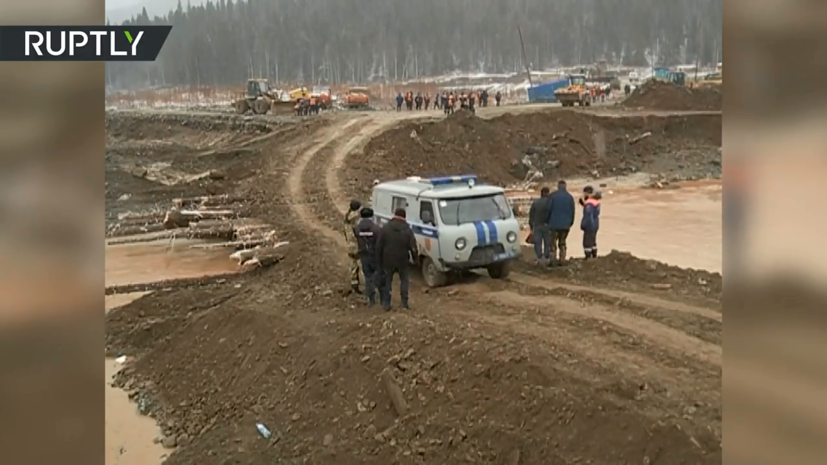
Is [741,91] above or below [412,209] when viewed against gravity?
above

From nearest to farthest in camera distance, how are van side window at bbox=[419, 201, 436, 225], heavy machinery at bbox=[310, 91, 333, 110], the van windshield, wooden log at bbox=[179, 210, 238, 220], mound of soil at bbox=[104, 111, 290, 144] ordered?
the van windshield, van side window at bbox=[419, 201, 436, 225], wooden log at bbox=[179, 210, 238, 220], mound of soil at bbox=[104, 111, 290, 144], heavy machinery at bbox=[310, 91, 333, 110]

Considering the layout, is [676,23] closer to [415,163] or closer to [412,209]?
[415,163]

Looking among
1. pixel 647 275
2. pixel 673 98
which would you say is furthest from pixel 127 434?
pixel 673 98

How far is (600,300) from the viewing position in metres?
8.80

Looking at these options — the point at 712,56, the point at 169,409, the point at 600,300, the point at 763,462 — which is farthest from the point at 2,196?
the point at 712,56

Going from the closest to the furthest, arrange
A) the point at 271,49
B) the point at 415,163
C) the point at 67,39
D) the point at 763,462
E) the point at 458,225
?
the point at 67,39 → the point at 763,462 → the point at 458,225 → the point at 415,163 → the point at 271,49

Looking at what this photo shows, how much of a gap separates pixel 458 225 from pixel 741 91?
4940mm

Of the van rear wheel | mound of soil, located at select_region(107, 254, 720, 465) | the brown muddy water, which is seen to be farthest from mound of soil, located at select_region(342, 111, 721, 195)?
mound of soil, located at select_region(107, 254, 720, 465)

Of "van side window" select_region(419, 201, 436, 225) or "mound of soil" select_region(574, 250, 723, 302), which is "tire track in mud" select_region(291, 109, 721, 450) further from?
"van side window" select_region(419, 201, 436, 225)

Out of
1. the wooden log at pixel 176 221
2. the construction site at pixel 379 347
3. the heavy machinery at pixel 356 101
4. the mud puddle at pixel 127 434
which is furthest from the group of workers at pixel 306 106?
the mud puddle at pixel 127 434

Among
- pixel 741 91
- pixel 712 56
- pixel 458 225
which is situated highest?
pixel 712 56

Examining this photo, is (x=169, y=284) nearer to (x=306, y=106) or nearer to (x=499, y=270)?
(x=499, y=270)

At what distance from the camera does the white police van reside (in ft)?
30.9

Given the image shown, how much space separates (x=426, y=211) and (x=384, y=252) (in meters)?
1.55
